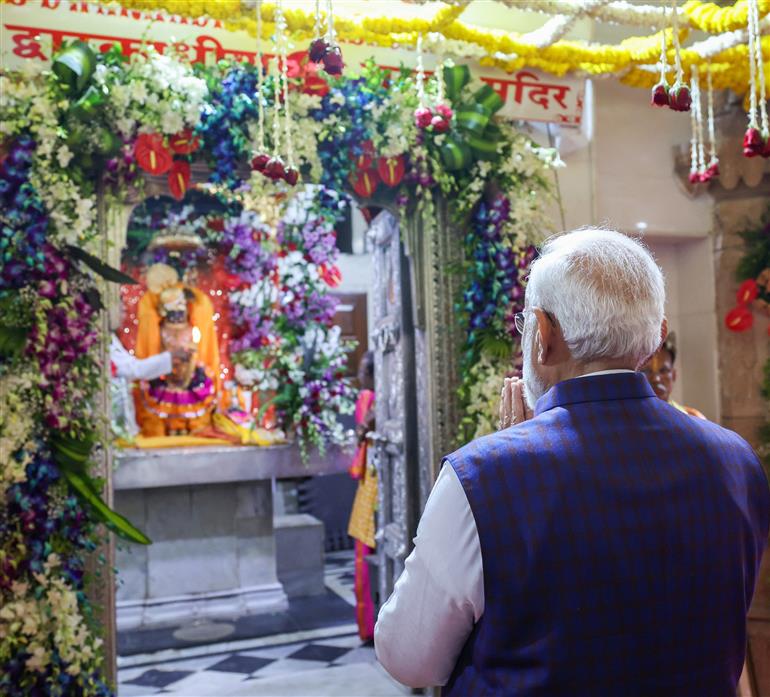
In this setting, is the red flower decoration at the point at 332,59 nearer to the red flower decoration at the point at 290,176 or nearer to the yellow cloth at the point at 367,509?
the red flower decoration at the point at 290,176

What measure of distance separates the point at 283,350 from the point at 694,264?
3045mm

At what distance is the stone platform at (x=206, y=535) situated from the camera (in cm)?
614

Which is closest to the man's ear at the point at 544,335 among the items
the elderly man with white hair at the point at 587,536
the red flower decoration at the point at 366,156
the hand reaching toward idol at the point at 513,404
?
the elderly man with white hair at the point at 587,536

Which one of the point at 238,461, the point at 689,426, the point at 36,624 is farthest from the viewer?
the point at 238,461

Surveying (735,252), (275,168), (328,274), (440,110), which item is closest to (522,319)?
(275,168)

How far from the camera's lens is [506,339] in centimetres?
444

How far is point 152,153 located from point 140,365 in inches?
115

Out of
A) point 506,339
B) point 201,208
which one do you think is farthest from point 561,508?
point 201,208

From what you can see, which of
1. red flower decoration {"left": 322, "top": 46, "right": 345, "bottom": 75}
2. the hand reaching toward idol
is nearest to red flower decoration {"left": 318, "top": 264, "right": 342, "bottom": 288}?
red flower decoration {"left": 322, "top": 46, "right": 345, "bottom": 75}

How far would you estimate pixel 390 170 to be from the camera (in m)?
4.29

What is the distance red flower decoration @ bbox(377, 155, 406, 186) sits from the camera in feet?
14.0

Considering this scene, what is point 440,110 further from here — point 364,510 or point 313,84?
point 364,510

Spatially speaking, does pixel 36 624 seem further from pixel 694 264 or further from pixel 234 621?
pixel 694 264

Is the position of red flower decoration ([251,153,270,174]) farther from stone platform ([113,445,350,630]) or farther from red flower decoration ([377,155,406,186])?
stone platform ([113,445,350,630])
